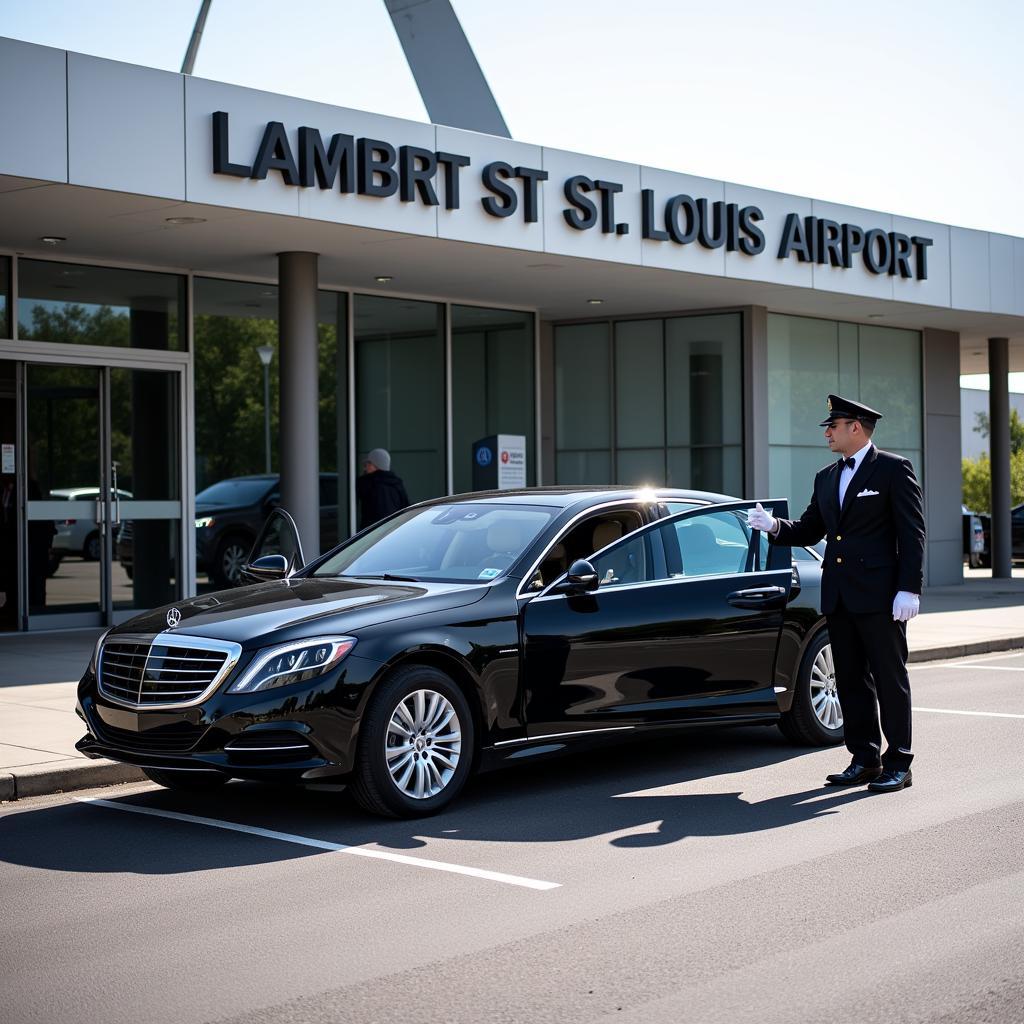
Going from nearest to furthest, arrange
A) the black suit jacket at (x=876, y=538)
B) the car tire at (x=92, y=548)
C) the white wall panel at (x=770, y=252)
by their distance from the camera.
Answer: the black suit jacket at (x=876, y=538) < the car tire at (x=92, y=548) < the white wall panel at (x=770, y=252)

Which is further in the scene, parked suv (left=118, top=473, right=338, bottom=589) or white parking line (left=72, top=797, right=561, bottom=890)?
parked suv (left=118, top=473, right=338, bottom=589)

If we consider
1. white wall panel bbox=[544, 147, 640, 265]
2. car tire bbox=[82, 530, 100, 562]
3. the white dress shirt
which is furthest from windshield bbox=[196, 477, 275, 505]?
the white dress shirt

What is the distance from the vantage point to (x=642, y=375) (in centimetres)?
2248

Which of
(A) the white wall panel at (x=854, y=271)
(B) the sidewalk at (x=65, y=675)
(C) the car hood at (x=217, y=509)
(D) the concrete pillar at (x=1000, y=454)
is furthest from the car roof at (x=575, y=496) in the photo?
(D) the concrete pillar at (x=1000, y=454)

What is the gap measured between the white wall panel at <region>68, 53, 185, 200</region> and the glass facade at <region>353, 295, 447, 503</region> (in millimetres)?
6709

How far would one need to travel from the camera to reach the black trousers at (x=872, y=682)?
7.74 m

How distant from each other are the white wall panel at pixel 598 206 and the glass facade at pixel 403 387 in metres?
4.10

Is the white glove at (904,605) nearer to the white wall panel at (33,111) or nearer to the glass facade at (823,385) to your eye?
the white wall panel at (33,111)

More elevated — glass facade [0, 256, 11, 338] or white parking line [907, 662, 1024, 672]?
glass facade [0, 256, 11, 338]

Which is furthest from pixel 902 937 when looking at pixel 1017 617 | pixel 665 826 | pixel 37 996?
pixel 1017 617

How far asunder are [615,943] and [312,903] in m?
1.26

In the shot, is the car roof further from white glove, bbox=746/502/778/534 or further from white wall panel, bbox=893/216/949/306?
white wall panel, bbox=893/216/949/306

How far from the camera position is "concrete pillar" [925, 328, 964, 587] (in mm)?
24891

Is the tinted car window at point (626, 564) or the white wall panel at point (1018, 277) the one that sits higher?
the white wall panel at point (1018, 277)
